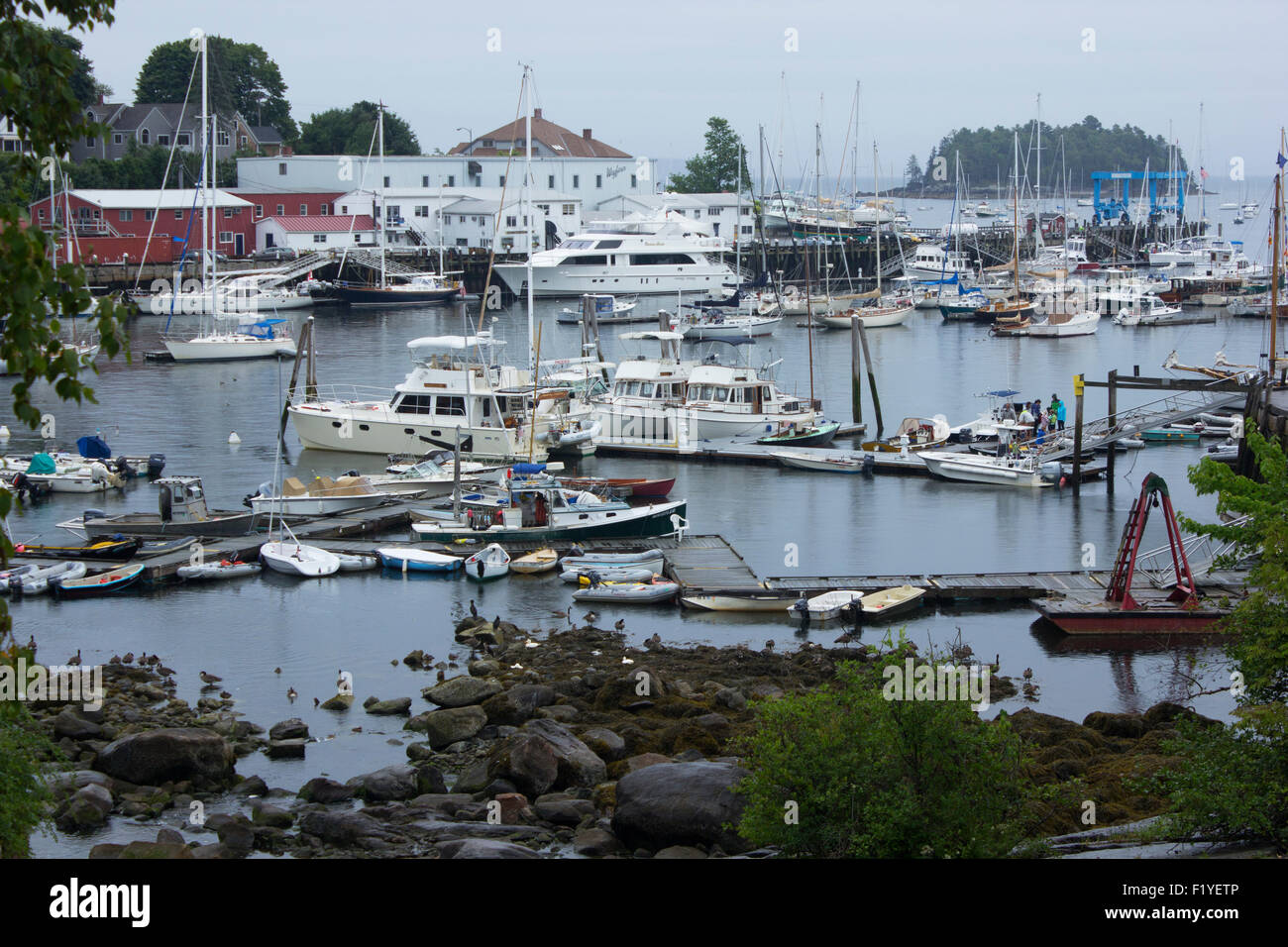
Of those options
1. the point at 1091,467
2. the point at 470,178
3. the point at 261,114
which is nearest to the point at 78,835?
the point at 1091,467

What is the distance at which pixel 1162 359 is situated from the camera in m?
72.0

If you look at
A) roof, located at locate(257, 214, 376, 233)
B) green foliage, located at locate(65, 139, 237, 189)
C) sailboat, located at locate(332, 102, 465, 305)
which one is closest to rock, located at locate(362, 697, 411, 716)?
sailboat, located at locate(332, 102, 465, 305)

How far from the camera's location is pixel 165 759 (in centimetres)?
1777

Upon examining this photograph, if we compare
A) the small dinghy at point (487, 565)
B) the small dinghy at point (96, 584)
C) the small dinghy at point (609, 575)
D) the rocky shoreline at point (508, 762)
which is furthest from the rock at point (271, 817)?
the small dinghy at point (96, 584)

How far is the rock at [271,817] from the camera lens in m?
16.0

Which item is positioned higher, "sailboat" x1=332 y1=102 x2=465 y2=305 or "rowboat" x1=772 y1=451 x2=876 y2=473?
"sailboat" x1=332 y1=102 x2=465 y2=305

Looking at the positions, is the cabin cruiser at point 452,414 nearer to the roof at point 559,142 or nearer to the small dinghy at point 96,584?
the small dinghy at point 96,584

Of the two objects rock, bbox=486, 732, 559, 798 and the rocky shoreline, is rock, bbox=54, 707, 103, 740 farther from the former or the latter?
rock, bbox=486, 732, 559, 798

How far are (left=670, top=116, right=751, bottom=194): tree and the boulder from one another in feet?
385

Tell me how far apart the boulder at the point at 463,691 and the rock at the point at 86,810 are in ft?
18.9

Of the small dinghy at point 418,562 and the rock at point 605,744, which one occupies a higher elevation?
the small dinghy at point 418,562

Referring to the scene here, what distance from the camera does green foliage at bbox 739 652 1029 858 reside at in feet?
34.9
